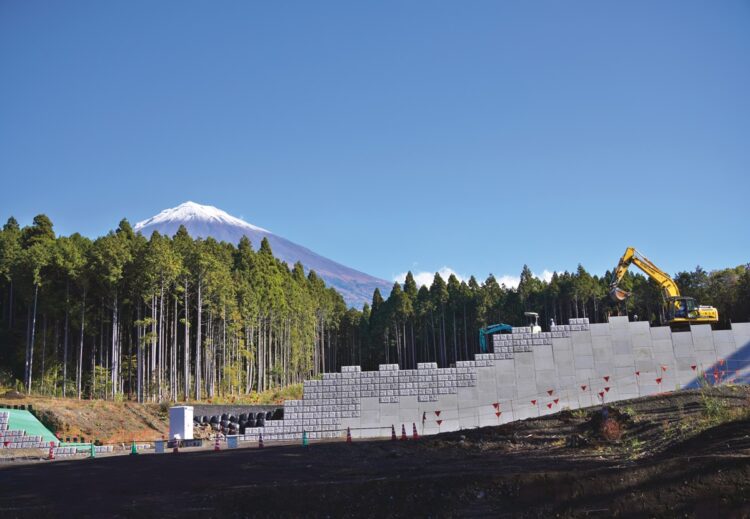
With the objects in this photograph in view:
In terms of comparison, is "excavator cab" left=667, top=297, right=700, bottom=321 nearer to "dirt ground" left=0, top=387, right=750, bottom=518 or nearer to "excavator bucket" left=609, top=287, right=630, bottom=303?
"excavator bucket" left=609, top=287, right=630, bottom=303

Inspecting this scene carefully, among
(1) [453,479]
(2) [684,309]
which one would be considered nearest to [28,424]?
(1) [453,479]

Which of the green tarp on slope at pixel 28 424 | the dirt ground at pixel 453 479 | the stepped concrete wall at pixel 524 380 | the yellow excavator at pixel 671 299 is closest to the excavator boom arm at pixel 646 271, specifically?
the yellow excavator at pixel 671 299

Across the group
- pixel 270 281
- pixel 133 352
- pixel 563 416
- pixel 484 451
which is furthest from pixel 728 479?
pixel 270 281

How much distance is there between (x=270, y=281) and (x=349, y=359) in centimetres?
3733

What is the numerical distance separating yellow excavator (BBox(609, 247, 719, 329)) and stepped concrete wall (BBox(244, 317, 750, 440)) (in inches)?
93.3

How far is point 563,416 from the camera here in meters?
23.1

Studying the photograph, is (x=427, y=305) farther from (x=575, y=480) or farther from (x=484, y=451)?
(x=575, y=480)

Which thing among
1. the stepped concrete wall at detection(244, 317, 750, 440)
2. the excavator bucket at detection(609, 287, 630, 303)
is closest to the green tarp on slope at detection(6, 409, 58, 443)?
the stepped concrete wall at detection(244, 317, 750, 440)

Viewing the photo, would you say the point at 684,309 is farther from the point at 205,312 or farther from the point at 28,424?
the point at 205,312

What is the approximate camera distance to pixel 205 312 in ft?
167

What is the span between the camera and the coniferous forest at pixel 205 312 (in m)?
41.7

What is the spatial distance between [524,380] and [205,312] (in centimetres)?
2971

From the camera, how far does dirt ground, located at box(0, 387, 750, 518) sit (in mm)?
11062

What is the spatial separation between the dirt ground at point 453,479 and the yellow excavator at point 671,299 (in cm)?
1119
